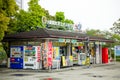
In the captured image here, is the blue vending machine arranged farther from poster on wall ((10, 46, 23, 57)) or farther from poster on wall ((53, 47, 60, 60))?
poster on wall ((53, 47, 60, 60))

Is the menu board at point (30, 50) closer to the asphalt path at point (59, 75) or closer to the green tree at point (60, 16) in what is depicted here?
the asphalt path at point (59, 75)

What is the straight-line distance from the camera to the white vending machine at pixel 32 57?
28531mm

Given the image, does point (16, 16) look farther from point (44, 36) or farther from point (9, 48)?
point (44, 36)

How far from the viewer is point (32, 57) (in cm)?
2877

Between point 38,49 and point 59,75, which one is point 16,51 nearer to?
point 38,49

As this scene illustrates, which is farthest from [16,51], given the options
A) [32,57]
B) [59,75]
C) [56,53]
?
[59,75]

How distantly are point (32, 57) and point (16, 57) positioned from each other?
80.2 inches

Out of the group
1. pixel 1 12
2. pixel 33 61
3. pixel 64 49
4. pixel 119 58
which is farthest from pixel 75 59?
pixel 119 58

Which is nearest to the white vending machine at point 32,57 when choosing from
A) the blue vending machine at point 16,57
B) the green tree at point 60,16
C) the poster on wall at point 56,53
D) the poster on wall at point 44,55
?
the poster on wall at point 44,55

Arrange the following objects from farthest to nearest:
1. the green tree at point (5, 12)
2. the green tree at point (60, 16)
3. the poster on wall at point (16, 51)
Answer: the green tree at point (60, 16), the poster on wall at point (16, 51), the green tree at point (5, 12)

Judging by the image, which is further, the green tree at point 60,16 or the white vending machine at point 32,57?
the green tree at point 60,16

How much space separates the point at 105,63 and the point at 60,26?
315 inches

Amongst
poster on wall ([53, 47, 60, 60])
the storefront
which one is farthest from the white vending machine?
poster on wall ([53, 47, 60, 60])

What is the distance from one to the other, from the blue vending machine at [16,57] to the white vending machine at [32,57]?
58cm
